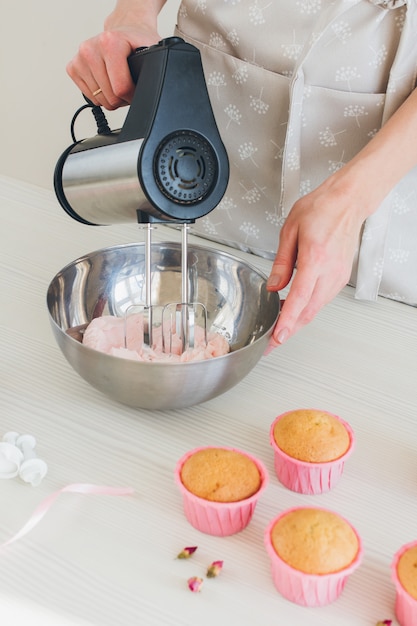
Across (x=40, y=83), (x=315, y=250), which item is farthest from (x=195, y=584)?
(x=40, y=83)

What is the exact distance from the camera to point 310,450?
2.53ft

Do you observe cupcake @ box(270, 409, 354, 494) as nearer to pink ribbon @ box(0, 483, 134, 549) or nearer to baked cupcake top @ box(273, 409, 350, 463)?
baked cupcake top @ box(273, 409, 350, 463)

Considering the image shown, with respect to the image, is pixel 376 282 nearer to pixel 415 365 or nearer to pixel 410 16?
pixel 415 365

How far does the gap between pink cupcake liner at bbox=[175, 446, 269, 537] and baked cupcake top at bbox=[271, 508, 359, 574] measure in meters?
0.04

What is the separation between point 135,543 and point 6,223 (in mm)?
751

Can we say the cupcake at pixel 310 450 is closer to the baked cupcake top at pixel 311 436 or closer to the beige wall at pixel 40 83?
the baked cupcake top at pixel 311 436

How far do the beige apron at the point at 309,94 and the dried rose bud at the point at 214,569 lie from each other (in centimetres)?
56

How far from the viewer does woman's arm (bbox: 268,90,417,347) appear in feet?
2.87

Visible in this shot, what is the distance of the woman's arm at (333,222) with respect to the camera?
0.88 m

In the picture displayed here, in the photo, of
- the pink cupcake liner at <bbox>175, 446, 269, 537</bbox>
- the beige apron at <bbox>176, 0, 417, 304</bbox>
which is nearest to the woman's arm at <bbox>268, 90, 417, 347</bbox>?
the beige apron at <bbox>176, 0, 417, 304</bbox>

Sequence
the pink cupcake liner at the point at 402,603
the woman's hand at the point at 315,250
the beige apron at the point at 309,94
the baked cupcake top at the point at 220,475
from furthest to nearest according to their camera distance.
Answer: the beige apron at the point at 309,94 < the woman's hand at the point at 315,250 < the baked cupcake top at the point at 220,475 < the pink cupcake liner at the point at 402,603

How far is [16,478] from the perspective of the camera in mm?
786


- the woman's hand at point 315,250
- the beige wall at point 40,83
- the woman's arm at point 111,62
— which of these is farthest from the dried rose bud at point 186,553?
the beige wall at point 40,83

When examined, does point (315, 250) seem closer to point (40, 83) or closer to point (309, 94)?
point (309, 94)
